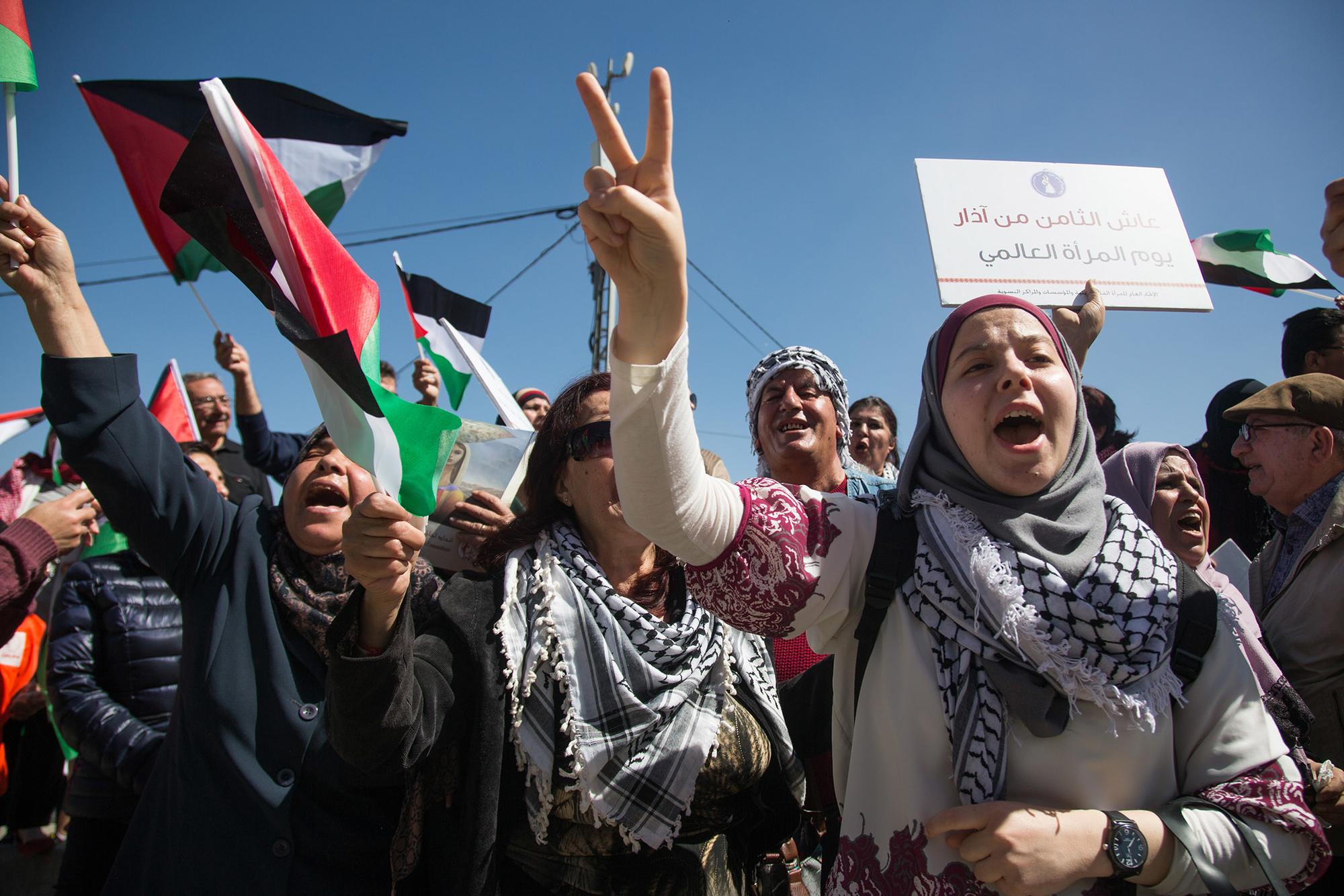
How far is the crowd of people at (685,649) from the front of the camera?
1370 mm

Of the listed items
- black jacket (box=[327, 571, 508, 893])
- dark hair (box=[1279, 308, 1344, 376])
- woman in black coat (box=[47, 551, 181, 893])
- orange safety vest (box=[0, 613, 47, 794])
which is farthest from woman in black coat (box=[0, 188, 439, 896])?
dark hair (box=[1279, 308, 1344, 376])

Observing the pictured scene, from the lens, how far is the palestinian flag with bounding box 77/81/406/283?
2.77m

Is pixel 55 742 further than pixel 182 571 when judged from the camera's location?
Yes

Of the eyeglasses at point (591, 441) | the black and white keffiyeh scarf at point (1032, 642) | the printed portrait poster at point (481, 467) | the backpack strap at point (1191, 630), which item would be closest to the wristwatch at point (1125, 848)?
the black and white keffiyeh scarf at point (1032, 642)

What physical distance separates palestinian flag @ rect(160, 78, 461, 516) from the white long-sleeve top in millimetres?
531

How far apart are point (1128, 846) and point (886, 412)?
172 inches

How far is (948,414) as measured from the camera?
1639mm

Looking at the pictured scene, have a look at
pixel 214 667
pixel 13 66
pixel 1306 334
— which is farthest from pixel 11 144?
pixel 1306 334

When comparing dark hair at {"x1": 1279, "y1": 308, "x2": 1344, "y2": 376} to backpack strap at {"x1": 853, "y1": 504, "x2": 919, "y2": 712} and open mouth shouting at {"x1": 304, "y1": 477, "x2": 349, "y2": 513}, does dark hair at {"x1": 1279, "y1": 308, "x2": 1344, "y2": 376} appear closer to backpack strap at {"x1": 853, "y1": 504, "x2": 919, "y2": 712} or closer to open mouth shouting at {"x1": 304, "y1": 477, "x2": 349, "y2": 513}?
backpack strap at {"x1": 853, "y1": 504, "x2": 919, "y2": 712}

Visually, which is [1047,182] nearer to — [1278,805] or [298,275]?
[1278,805]

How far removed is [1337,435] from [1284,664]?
0.80 metres

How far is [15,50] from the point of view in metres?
1.88

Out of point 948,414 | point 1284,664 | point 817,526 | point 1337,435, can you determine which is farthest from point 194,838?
point 1337,435

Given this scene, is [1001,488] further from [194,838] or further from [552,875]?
[194,838]
